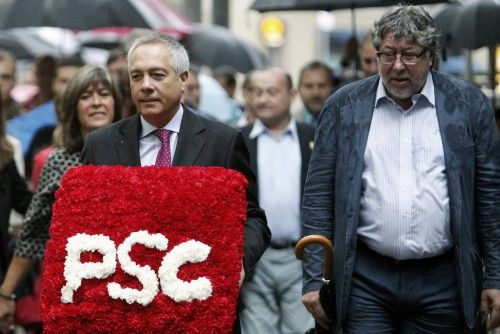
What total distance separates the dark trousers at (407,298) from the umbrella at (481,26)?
4.12 metres

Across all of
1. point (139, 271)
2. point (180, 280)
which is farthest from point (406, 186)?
point (139, 271)

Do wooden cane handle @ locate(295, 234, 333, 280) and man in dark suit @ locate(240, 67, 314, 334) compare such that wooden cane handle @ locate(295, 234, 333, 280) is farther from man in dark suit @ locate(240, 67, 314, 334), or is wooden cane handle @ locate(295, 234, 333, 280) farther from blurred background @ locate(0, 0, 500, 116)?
blurred background @ locate(0, 0, 500, 116)

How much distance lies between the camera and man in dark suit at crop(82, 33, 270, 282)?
23.1 ft

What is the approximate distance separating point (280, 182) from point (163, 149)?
3062 millimetres

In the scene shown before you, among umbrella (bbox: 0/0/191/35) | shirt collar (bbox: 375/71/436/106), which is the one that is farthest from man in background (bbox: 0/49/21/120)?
shirt collar (bbox: 375/71/436/106)

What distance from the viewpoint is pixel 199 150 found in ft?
23.1

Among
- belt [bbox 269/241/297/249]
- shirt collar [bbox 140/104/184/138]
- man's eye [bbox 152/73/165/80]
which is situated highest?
man's eye [bbox 152/73/165/80]

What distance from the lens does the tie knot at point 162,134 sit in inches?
280

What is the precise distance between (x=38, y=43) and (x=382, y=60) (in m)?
12.5

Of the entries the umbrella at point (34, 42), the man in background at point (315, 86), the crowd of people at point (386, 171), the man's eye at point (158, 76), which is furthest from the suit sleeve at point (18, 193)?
the umbrella at point (34, 42)

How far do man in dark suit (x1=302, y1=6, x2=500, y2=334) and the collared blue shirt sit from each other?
271cm

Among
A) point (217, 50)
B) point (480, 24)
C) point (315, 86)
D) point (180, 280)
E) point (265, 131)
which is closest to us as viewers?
A: point (180, 280)

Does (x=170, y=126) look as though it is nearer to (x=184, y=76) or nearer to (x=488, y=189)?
(x=184, y=76)

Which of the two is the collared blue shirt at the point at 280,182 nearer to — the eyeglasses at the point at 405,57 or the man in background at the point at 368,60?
the man in background at the point at 368,60
